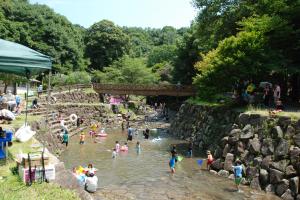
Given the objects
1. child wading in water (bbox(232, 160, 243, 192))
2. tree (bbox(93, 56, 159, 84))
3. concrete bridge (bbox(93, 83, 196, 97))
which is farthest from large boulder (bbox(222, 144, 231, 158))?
tree (bbox(93, 56, 159, 84))

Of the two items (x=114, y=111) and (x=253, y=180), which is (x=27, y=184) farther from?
(x=114, y=111)

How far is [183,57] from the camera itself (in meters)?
52.3

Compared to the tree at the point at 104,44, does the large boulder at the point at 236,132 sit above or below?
below

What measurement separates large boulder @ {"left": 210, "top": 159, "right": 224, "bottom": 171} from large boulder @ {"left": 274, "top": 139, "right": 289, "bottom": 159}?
13.6 feet

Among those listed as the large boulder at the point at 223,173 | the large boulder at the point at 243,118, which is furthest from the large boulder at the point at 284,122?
the large boulder at the point at 223,173

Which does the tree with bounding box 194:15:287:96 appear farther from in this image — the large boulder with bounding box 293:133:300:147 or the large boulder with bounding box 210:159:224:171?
the large boulder with bounding box 293:133:300:147

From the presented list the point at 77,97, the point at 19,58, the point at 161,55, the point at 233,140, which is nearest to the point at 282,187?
the point at 233,140

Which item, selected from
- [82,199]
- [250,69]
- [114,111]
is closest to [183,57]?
[114,111]

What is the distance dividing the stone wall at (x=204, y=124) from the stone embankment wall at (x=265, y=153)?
5.42ft

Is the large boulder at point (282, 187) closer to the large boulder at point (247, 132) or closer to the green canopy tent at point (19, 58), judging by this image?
the large boulder at point (247, 132)

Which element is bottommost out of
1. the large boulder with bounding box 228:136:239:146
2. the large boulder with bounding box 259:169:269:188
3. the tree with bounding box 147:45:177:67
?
the large boulder with bounding box 259:169:269:188

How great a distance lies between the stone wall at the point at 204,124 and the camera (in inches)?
1012

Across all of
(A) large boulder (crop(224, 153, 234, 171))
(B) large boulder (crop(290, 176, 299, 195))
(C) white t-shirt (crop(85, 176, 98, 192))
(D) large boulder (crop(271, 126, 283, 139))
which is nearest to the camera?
(C) white t-shirt (crop(85, 176, 98, 192))

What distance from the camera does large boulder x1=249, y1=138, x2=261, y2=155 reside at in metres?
19.1
